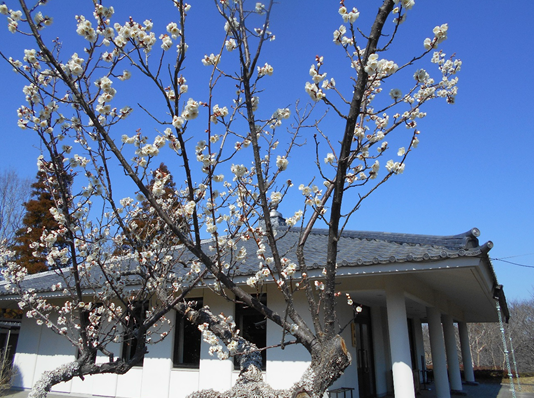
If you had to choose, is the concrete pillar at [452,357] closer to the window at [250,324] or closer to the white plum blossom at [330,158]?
the window at [250,324]

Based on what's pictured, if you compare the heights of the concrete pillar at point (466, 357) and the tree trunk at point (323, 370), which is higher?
the tree trunk at point (323, 370)

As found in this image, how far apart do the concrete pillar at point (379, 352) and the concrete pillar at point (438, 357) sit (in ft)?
3.92

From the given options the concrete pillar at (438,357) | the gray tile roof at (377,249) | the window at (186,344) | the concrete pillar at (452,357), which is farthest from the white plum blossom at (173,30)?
the concrete pillar at (452,357)

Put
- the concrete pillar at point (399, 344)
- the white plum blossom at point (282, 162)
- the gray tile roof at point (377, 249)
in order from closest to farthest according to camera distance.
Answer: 1. the white plum blossom at point (282, 162)
2. the gray tile roof at point (377, 249)
3. the concrete pillar at point (399, 344)

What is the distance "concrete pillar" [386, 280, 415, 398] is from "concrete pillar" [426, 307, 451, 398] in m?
2.29

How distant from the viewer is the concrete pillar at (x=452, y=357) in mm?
10516

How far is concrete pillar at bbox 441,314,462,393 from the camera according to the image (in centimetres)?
1052

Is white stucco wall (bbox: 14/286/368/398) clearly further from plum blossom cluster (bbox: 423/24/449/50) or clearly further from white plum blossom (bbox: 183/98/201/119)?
plum blossom cluster (bbox: 423/24/449/50)

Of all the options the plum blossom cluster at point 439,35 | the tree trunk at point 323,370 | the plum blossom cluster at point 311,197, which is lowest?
the tree trunk at point 323,370

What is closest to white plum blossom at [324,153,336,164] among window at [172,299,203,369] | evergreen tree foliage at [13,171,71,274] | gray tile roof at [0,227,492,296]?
gray tile roof at [0,227,492,296]

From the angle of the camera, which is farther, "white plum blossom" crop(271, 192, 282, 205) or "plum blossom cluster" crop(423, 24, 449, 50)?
"white plum blossom" crop(271, 192, 282, 205)

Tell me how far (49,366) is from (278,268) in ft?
31.2

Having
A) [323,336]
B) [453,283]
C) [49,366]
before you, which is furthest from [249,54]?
[49,366]

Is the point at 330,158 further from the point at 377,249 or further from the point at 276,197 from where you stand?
the point at 377,249
